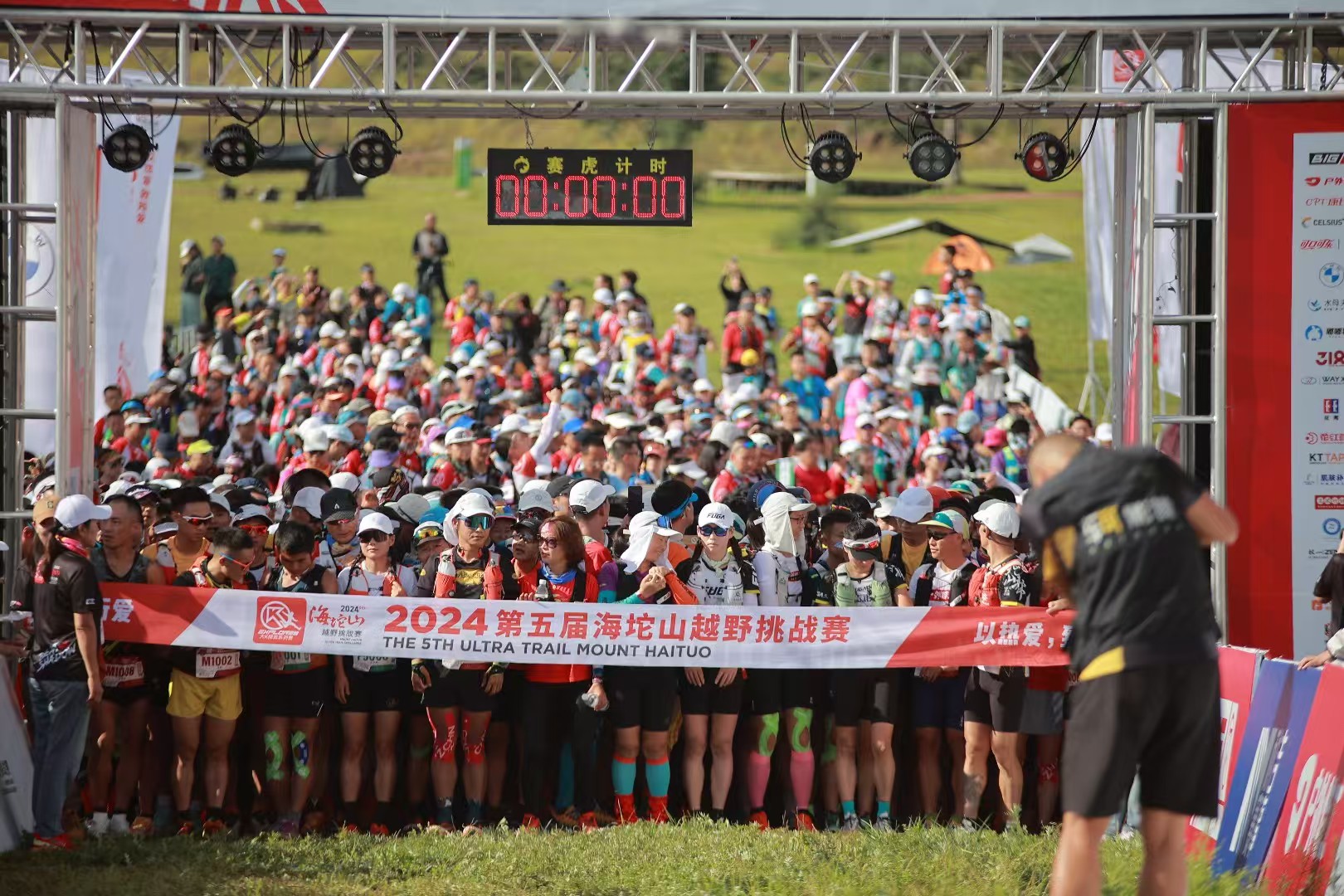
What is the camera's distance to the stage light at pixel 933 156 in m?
10.9

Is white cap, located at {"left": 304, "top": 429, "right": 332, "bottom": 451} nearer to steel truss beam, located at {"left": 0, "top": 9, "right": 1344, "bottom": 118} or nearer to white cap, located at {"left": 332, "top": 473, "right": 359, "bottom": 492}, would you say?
white cap, located at {"left": 332, "top": 473, "right": 359, "bottom": 492}

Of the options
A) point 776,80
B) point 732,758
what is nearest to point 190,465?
point 732,758

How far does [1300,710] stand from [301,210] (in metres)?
39.2

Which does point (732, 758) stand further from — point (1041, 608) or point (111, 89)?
point (111, 89)

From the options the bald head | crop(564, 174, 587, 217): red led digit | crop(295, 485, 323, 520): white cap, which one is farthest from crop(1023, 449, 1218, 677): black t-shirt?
crop(295, 485, 323, 520): white cap

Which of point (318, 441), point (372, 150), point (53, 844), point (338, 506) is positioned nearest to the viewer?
point (53, 844)

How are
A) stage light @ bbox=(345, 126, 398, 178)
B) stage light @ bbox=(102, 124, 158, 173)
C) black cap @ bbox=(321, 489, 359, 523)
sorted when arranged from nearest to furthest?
1. black cap @ bbox=(321, 489, 359, 523)
2. stage light @ bbox=(102, 124, 158, 173)
3. stage light @ bbox=(345, 126, 398, 178)

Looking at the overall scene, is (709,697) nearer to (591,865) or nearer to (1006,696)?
(591,865)

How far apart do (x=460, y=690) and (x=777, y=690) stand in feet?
6.01

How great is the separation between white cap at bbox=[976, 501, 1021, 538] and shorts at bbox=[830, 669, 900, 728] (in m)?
1.05

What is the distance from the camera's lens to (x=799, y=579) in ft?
30.1

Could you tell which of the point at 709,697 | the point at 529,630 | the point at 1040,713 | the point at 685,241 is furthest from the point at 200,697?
the point at 685,241

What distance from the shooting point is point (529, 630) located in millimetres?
8688

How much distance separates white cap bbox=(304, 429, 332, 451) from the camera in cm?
1372
